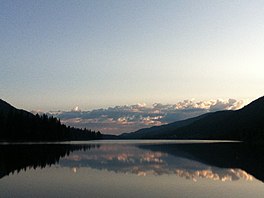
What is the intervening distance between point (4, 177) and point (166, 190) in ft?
57.1

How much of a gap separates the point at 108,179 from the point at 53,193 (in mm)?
10764

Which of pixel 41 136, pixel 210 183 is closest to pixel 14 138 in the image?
pixel 41 136

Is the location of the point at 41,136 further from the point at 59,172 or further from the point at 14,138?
the point at 59,172

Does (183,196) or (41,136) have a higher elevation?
(41,136)

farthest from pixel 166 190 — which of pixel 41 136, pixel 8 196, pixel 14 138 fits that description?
pixel 41 136

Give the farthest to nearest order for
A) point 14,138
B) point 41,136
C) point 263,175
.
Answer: point 41,136 → point 14,138 → point 263,175

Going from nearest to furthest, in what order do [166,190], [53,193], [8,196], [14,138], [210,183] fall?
[8,196] → [53,193] → [166,190] → [210,183] → [14,138]

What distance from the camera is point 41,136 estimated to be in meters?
198

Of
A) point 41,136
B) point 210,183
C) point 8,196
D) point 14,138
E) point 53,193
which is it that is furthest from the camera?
point 41,136

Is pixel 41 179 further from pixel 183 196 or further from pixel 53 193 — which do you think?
pixel 183 196

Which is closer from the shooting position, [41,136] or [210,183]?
[210,183]

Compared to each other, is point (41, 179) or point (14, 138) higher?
point (14, 138)

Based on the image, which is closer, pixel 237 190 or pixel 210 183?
pixel 237 190

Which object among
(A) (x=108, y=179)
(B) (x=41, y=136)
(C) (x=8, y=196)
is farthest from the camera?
(B) (x=41, y=136)
